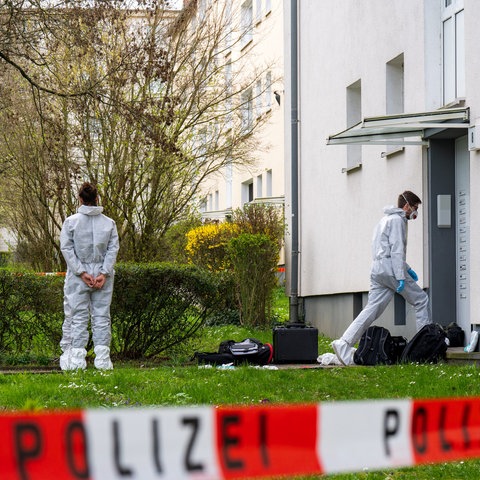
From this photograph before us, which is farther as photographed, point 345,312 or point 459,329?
point 345,312

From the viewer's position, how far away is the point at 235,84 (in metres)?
25.6

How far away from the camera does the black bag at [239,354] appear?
13.1m

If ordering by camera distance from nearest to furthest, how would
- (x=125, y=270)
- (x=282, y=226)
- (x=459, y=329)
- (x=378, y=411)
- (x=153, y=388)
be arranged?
1. (x=378, y=411)
2. (x=153, y=388)
3. (x=125, y=270)
4. (x=459, y=329)
5. (x=282, y=226)

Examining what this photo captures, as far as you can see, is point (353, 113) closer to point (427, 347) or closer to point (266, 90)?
point (427, 347)

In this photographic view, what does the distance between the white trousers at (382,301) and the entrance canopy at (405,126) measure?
184 centimetres

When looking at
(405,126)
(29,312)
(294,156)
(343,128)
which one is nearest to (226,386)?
(29,312)

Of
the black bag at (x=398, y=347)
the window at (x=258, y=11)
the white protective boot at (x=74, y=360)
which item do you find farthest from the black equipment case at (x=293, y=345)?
the window at (x=258, y=11)

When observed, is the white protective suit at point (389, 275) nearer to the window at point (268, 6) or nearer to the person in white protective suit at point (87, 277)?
the person in white protective suit at point (87, 277)

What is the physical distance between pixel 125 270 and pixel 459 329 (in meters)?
4.31

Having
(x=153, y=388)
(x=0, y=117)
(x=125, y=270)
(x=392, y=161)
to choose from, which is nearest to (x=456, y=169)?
(x=392, y=161)

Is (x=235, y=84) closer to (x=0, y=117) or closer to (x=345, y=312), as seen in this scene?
(x=0, y=117)

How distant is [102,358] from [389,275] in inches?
140

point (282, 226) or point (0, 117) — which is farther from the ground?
point (0, 117)

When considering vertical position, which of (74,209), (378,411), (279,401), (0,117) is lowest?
(279,401)
